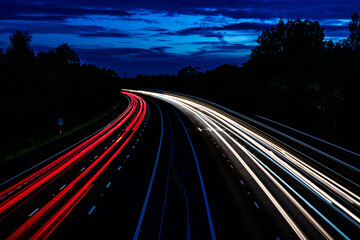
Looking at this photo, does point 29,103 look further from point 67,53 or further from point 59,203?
point 67,53

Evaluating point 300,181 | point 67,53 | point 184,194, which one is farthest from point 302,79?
point 67,53

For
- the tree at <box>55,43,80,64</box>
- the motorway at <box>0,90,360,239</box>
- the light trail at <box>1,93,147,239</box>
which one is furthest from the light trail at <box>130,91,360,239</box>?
the tree at <box>55,43,80,64</box>

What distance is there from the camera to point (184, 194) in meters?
16.2

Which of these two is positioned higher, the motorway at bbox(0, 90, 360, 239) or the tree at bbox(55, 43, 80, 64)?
the tree at bbox(55, 43, 80, 64)

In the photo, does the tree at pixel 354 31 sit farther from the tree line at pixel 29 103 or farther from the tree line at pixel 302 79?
the tree line at pixel 29 103

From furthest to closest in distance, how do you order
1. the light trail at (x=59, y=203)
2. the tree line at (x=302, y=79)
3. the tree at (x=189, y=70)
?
1. the tree at (x=189, y=70)
2. the tree line at (x=302, y=79)
3. the light trail at (x=59, y=203)

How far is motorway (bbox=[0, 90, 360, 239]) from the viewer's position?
12.4 meters

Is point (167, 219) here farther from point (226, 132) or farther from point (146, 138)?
point (226, 132)

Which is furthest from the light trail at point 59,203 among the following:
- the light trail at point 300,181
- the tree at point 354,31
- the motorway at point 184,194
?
the tree at point 354,31

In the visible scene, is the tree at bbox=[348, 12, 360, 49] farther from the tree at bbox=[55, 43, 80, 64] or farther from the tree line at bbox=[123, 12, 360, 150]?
the tree at bbox=[55, 43, 80, 64]

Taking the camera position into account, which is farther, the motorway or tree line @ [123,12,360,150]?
tree line @ [123,12,360,150]

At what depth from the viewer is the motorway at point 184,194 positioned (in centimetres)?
1235

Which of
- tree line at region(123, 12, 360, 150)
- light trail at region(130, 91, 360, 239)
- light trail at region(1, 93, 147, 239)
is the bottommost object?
light trail at region(1, 93, 147, 239)

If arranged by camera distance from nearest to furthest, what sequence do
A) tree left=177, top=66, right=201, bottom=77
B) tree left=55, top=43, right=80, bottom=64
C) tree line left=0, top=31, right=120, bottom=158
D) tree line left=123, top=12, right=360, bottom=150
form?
tree line left=0, top=31, right=120, bottom=158
tree line left=123, top=12, right=360, bottom=150
tree left=55, top=43, right=80, bottom=64
tree left=177, top=66, right=201, bottom=77
